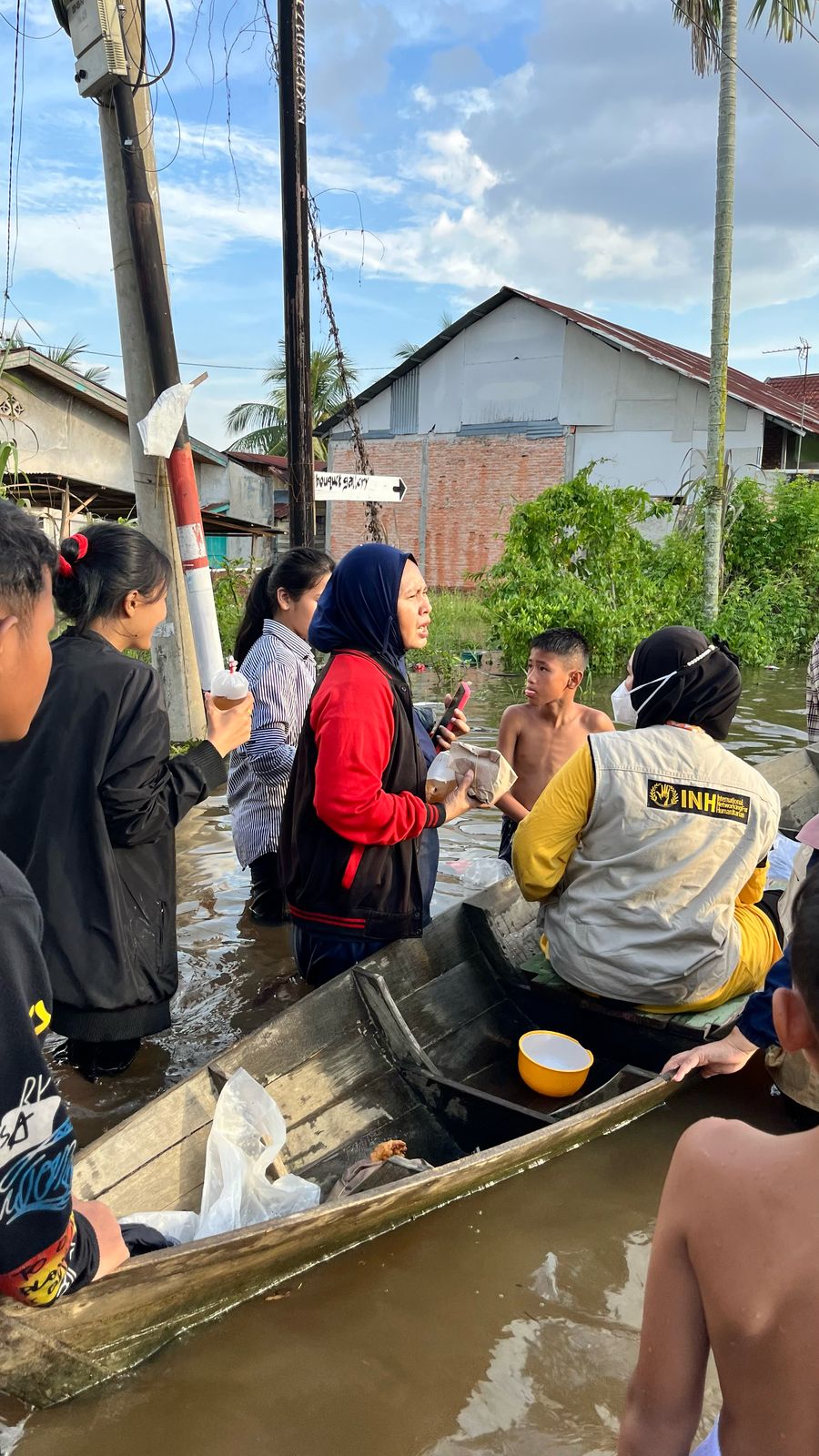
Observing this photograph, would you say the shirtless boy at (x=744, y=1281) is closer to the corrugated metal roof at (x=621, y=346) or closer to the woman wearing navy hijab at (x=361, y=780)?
the woman wearing navy hijab at (x=361, y=780)

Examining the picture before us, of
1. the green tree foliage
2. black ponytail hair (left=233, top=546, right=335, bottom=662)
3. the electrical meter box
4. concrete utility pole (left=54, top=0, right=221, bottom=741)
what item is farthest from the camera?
the green tree foliage

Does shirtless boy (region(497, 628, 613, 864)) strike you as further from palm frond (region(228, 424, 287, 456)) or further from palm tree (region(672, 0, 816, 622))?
palm frond (region(228, 424, 287, 456))

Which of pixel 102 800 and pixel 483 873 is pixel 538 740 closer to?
pixel 483 873

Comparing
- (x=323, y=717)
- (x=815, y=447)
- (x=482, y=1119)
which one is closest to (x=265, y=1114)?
(x=482, y=1119)

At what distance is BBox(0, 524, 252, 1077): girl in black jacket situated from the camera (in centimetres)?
271

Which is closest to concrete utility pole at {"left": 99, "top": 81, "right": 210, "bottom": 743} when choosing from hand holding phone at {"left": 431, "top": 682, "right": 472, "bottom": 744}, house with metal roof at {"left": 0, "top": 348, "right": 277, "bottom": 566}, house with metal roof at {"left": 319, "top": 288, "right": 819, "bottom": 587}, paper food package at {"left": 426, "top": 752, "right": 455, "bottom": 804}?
hand holding phone at {"left": 431, "top": 682, "right": 472, "bottom": 744}

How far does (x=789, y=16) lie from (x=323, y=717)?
1508 centimetres

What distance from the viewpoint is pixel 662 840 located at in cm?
315

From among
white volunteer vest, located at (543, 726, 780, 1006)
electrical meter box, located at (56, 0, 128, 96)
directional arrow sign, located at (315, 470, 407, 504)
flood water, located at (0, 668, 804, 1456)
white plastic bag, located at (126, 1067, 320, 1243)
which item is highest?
electrical meter box, located at (56, 0, 128, 96)

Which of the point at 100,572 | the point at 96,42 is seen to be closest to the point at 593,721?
the point at 100,572

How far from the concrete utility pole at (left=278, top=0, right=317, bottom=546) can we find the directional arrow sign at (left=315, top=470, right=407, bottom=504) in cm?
31

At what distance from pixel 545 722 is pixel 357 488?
208 centimetres

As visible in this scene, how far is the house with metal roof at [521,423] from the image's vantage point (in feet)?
64.7

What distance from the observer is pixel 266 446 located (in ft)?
108
